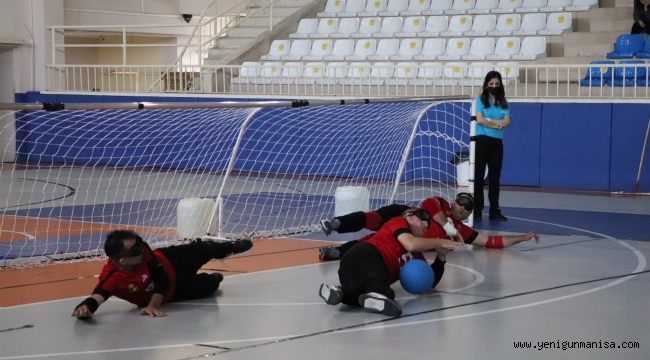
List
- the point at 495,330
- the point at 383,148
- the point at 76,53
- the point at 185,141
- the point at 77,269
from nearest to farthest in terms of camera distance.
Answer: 1. the point at 495,330
2. the point at 77,269
3. the point at 383,148
4. the point at 185,141
5. the point at 76,53

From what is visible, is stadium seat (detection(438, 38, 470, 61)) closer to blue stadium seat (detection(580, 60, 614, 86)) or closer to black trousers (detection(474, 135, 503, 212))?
blue stadium seat (detection(580, 60, 614, 86))

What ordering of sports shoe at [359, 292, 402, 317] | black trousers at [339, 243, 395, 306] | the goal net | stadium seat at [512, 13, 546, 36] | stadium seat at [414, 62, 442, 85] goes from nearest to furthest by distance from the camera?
1. sports shoe at [359, 292, 402, 317]
2. black trousers at [339, 243, 395, 306]
3. the goal net
4. stadium seat at [414, 62, 442, 85]
5. stadium seat at [512, 13, 546, 36]

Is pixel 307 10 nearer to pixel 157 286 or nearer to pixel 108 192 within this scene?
pixel 108 192

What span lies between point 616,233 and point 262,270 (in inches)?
199

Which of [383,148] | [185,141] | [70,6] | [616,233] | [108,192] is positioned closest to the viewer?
[616,233]

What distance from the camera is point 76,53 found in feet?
111

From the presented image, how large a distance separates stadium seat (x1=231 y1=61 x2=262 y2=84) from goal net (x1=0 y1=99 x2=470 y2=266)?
48.3 inches

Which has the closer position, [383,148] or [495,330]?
[495,330]

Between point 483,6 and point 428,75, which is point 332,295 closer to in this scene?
point 428,75

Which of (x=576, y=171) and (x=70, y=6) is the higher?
(x=70, y=6)

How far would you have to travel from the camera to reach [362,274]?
328 inches

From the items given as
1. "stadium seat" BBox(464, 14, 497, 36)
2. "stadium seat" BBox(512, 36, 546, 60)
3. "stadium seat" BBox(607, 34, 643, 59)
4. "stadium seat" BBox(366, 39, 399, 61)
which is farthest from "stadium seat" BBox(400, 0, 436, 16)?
"stadium seat" BBox(607, 34, 643, 59)

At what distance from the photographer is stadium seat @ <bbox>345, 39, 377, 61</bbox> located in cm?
2362

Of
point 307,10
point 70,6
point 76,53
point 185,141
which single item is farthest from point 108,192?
point 76,53
